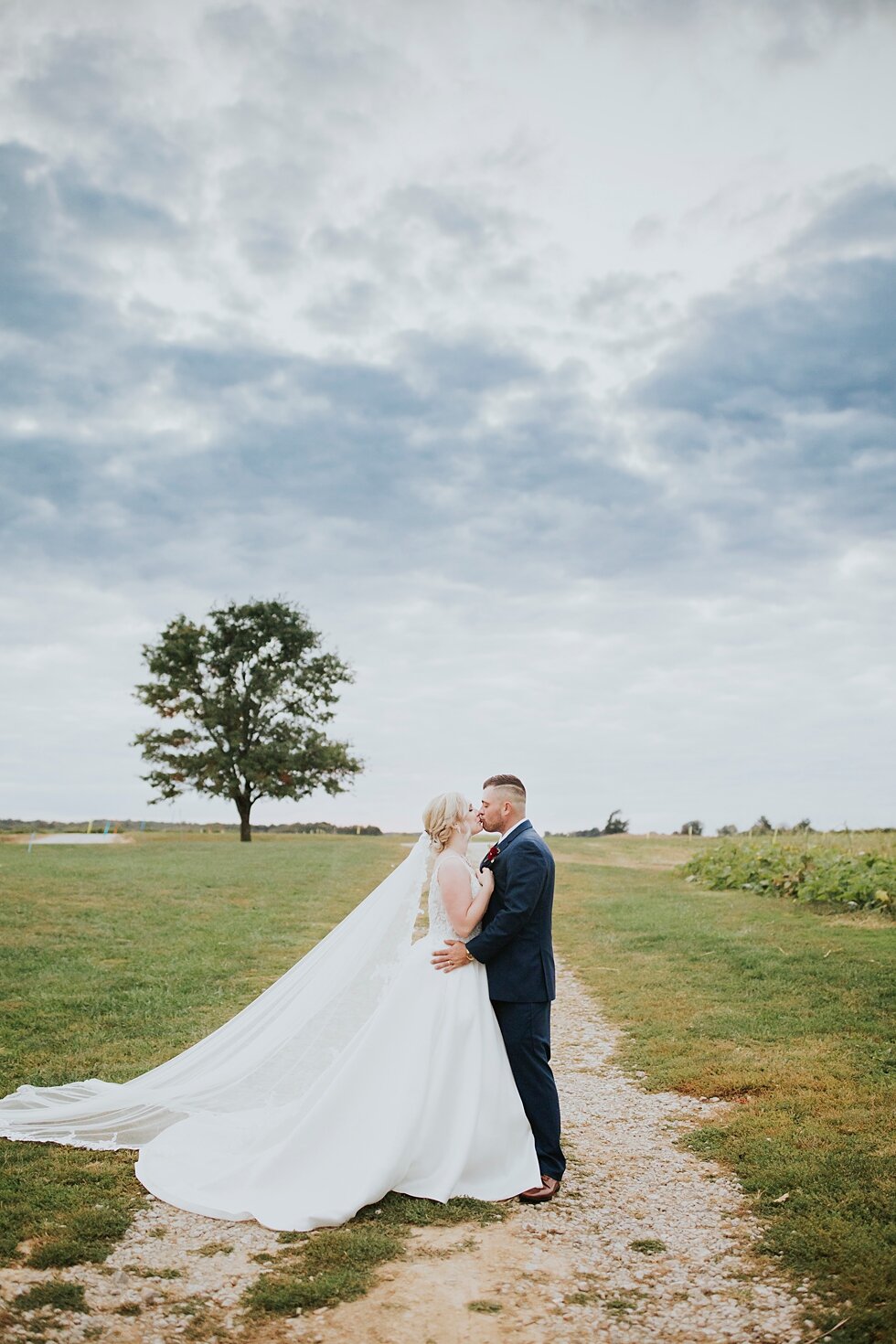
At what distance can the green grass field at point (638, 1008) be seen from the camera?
17.7 feet

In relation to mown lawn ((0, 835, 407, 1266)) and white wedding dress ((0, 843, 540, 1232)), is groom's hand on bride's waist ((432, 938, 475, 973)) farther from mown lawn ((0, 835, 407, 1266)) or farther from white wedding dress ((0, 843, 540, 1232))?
mown lawn ((0, 835, 407, 1266))

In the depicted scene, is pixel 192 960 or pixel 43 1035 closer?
pixel 43 1035

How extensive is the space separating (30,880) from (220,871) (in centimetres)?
515

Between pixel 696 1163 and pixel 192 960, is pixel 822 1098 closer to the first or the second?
pixel 696 1163

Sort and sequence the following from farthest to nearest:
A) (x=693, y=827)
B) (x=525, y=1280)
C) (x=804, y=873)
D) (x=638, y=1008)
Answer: (x=693, y=827) → (x=804, y=873) → (x=638, y=1008) → (x=525, y=1280)

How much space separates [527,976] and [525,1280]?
1.64 meters

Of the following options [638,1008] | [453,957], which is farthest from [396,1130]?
[638,1008]

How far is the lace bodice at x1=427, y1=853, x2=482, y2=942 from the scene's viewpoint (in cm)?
603

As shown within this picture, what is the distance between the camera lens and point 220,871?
81.2 ft

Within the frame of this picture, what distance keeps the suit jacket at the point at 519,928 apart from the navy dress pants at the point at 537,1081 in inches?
5.0

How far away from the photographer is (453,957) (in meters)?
5.93

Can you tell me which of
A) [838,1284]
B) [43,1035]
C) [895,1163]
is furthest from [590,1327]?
[43,1035]

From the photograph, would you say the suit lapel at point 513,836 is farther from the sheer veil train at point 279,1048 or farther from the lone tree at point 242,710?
the lone tree at point 242,710

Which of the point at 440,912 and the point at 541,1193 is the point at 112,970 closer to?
the point at 440,912
